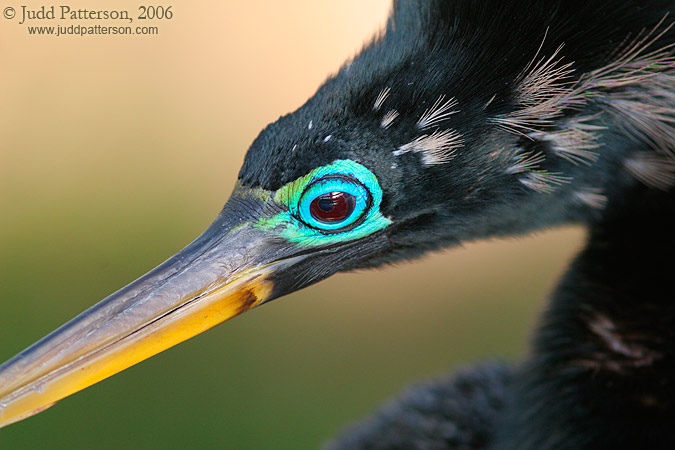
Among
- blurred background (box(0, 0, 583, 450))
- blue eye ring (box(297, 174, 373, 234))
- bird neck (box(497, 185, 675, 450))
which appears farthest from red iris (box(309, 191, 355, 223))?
blurred background (box(0, 0, 583, 450))

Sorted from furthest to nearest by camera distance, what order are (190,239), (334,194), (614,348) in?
(190,239), (614,348), (334,194)

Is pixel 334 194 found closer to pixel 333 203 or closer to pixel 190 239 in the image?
pixel 333 203

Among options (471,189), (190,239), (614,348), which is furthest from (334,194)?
(190,239)

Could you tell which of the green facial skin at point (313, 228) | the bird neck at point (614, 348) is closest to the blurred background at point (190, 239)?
the bird neck at point (614, 348)

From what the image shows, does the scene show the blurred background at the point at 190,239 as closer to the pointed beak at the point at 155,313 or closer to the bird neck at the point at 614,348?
the bird neck at the point at 614,348

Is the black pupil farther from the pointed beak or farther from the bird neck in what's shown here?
the bird neck

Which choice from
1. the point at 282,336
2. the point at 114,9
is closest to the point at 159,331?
the point at 282,336

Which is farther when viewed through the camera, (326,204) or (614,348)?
(614,348)
